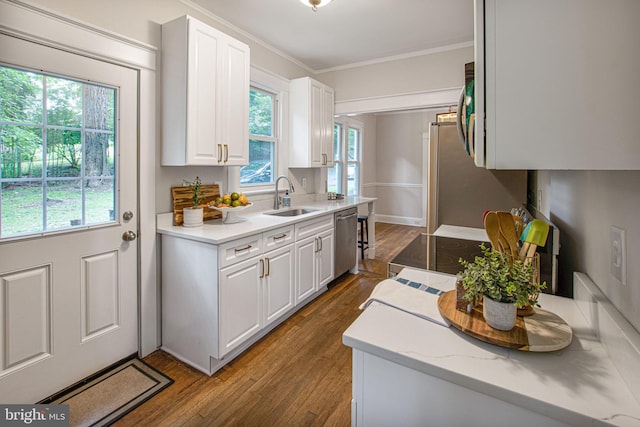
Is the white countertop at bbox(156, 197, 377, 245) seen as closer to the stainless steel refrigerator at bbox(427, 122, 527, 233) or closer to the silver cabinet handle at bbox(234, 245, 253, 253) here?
the silver cabinet handle at bbox(234, 245, 253, 253)

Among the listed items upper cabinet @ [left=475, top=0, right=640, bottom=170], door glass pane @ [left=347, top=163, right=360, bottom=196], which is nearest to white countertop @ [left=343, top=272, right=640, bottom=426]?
upper cabinet @ [left=475, top=0, right=640, bottom=170]

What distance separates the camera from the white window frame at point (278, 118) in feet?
10.5

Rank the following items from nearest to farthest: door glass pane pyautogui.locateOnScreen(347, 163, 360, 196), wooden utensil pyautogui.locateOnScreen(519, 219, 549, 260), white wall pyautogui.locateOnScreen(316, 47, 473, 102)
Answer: wooden utensil pyautogui.locateOnScreen(519, 219, 549, 260) < white wall pyautogui.locateOnScreen(316, 47, 473, 102) < door glass pane pyautogui.locateOnScreen(347, 163, 360, 196)

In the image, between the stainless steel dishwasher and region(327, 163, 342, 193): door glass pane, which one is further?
region(327, 163, 342, 193): door glass pane

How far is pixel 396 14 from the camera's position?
269 cm

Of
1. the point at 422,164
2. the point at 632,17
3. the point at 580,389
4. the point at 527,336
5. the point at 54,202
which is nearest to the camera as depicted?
the point at 632,17

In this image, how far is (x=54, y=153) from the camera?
1.78 metres

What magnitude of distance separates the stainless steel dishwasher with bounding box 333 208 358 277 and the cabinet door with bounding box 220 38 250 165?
1.31 meters

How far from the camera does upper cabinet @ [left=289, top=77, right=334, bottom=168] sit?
11.6ft

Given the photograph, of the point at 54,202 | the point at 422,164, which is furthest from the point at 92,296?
the point at 422,164

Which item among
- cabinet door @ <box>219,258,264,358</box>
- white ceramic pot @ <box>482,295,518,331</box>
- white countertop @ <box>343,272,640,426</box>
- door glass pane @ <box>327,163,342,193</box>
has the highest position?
door glass pane @ <box>327,163,342,193</box>

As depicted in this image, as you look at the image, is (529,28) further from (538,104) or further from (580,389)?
(580,389)

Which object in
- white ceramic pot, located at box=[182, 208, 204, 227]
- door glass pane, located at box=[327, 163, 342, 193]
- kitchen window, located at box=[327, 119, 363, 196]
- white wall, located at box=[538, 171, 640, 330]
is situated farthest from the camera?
kitchen window, located at box=[327, 119, 363, 196]

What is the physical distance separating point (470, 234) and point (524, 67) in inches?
65.4
